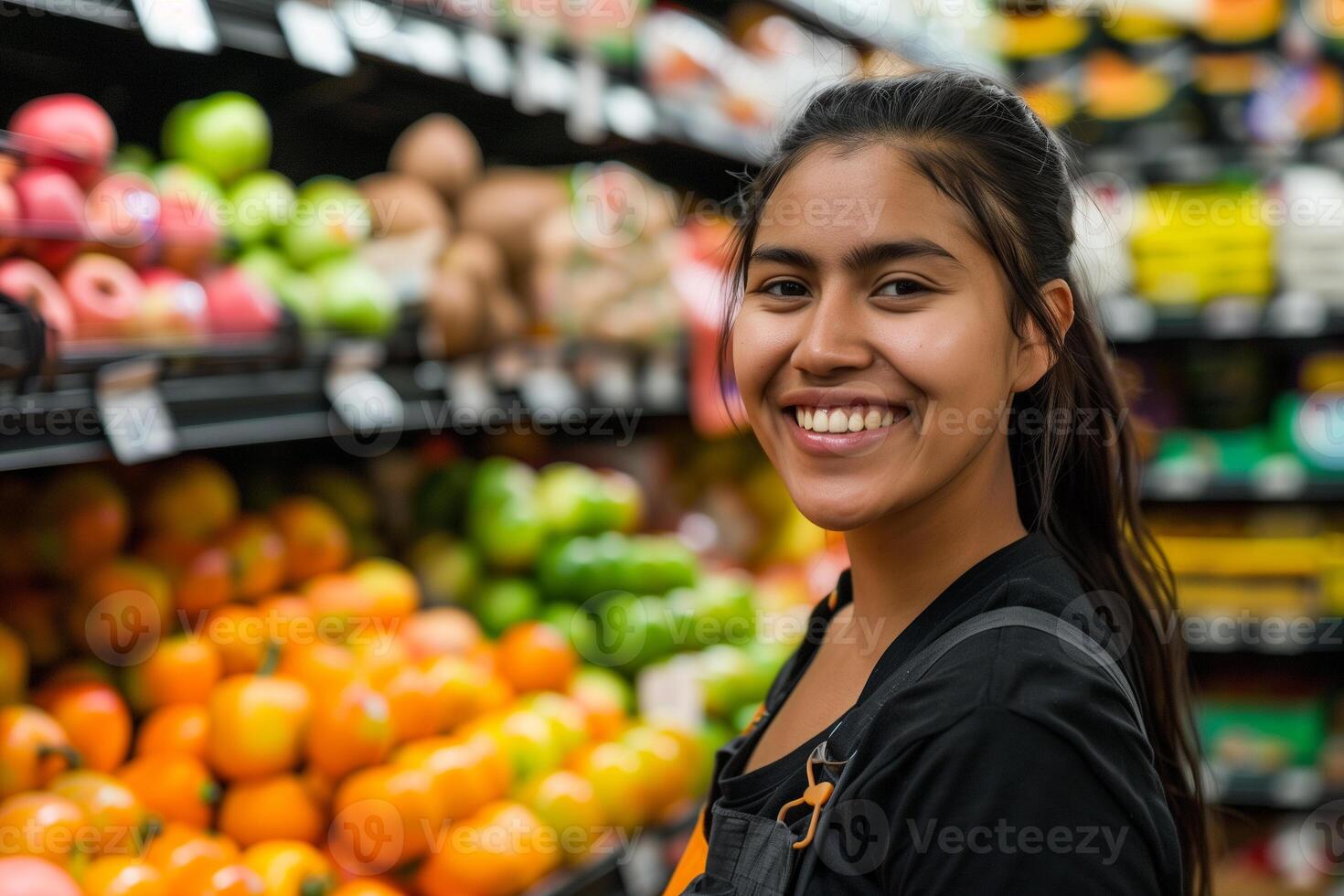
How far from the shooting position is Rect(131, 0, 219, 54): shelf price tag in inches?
49.4

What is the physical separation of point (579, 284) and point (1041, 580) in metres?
1.45

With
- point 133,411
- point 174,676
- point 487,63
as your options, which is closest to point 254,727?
point 174,676

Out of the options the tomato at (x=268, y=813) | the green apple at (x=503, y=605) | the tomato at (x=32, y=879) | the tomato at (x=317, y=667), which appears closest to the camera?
the tomato at (x=32, y=879)

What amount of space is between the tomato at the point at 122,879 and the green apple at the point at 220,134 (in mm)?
963

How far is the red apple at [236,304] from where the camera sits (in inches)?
58.7

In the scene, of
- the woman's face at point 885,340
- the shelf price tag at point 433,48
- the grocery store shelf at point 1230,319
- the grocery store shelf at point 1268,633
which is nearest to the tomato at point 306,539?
the shelf price tag at point 433,48

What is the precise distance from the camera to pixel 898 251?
3.04ft

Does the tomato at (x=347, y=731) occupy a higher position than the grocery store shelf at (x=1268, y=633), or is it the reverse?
the tomato at (x=347, y=731)

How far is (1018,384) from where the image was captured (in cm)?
101

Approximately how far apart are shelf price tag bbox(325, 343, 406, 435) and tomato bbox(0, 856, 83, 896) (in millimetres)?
662

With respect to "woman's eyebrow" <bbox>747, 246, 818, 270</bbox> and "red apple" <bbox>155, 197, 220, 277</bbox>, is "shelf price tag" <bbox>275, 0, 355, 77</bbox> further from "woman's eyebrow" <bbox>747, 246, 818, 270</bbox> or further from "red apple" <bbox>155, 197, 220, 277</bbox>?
"woman's eyebrow" <bbox>747, 246, 818, 270</bbox>

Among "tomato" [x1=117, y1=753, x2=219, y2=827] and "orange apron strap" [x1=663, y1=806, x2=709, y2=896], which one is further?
"tomato" [x1=117, y1=753, x2=219, y2=827]

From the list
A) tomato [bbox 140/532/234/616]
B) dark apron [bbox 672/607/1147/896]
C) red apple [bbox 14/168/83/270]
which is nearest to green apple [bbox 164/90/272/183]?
red apple [bbox 14/168/83/270]

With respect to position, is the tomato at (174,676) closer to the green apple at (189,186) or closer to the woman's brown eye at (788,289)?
the green apple at (189,186)
